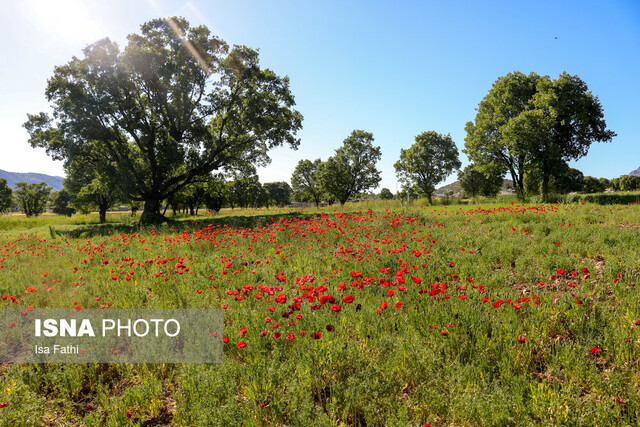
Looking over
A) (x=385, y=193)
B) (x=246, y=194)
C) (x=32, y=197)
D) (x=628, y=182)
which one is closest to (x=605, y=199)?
(x=246, y=194)

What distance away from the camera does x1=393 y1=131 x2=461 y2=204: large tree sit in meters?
42.5

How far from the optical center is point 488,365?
2.93m

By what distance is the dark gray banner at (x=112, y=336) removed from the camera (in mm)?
3449

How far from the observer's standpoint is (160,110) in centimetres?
2267

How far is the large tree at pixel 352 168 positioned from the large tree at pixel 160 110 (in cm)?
2576

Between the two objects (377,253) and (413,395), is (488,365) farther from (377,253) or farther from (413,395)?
(377,253)

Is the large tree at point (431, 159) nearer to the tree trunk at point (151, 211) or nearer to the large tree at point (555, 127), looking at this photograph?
the large tree at point (555, 127)

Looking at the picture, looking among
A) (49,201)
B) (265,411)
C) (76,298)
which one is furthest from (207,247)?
(49,201)

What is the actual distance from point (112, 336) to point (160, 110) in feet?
77.6

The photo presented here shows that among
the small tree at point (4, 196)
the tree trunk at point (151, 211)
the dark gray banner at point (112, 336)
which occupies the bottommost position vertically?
the dark gray banner at point (112, 336)

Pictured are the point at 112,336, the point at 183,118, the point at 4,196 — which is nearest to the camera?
the point at 112,336

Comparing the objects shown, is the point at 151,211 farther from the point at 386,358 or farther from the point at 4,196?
the point at 4,196

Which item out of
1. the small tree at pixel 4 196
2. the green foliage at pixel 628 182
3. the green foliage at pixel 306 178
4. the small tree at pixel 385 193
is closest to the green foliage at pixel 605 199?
the green foliage at pixel 306 178

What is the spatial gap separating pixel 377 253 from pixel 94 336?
5308mm
